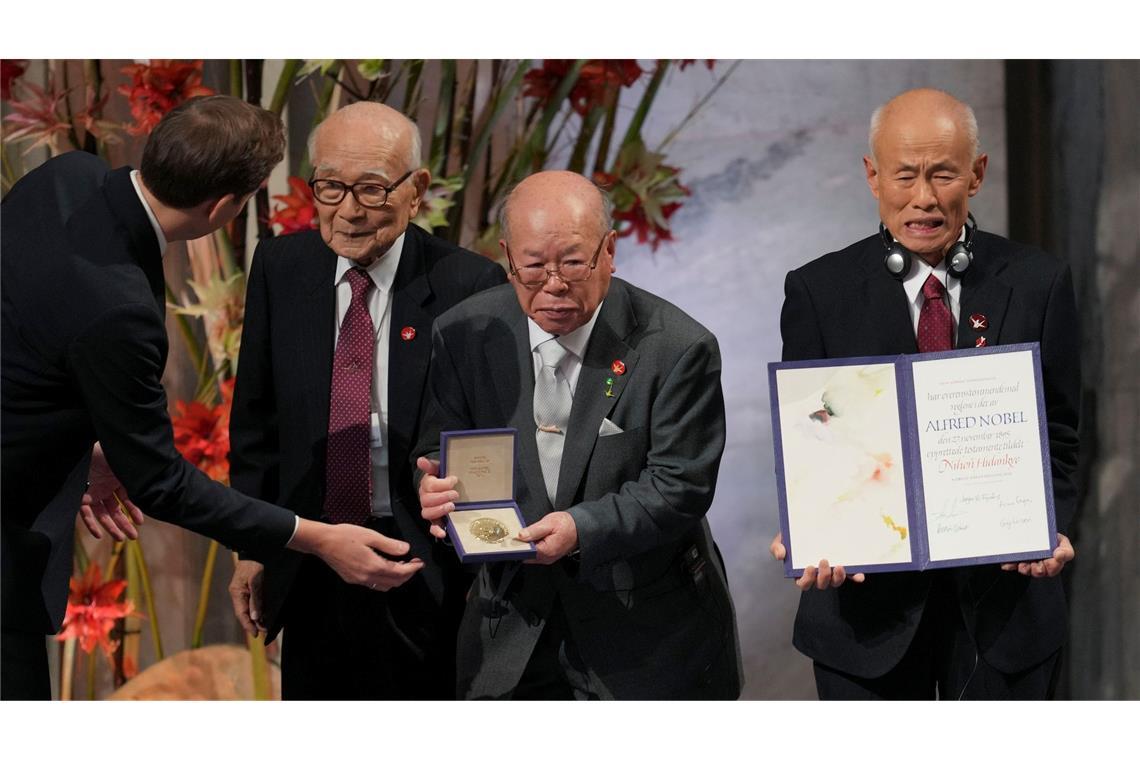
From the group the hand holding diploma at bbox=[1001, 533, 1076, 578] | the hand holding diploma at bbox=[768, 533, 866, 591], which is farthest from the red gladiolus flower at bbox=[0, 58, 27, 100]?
the hand holding diploma at bbox=[1001, 533, 1076, 578]

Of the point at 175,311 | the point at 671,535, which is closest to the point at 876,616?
the point at 671,535

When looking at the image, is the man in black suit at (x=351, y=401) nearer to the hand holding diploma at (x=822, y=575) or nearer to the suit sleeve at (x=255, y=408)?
the suit sleeve at (x=255, y=408)

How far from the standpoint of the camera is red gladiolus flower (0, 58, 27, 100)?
4.43m

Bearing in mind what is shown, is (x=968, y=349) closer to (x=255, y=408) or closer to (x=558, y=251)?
(x=558, y=251)

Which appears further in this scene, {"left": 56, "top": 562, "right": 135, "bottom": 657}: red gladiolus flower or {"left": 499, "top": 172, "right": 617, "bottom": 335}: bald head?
{"left": 56, "top": 562, "right": 135, "bottom": 657}: red gladiolus flower

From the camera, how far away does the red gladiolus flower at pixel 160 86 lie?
4324 millimetres

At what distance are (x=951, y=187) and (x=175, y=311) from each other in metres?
2.46

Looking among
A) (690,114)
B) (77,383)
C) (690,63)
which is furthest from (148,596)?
(690,63)

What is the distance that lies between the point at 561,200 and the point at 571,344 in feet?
1.17

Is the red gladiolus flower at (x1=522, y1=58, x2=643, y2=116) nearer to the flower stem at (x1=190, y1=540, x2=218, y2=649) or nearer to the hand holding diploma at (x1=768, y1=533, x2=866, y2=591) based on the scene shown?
the hand holding diploma at (x1=768, y1=533, x2=866, y2=591)

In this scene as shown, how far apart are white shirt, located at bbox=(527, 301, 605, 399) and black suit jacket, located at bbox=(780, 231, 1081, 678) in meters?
0.53

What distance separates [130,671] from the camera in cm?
484

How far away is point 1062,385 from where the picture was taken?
3611 millimetres

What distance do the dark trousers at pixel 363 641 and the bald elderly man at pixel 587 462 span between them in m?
0.18
